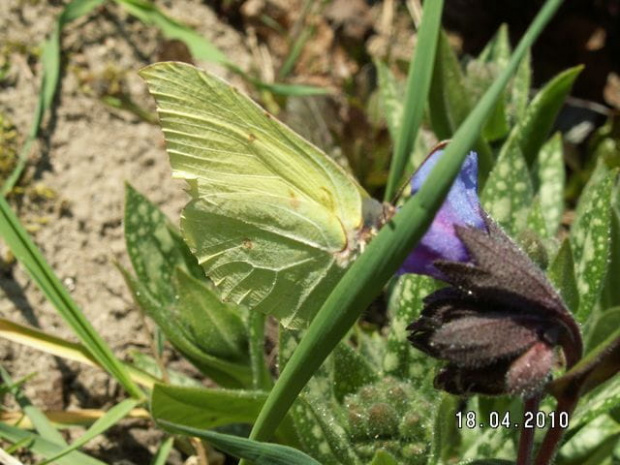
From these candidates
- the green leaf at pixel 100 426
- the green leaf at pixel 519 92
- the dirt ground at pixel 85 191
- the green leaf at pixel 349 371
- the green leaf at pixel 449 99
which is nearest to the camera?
the green leaf at pixel 100 426

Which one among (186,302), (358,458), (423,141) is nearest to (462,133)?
(358,458)

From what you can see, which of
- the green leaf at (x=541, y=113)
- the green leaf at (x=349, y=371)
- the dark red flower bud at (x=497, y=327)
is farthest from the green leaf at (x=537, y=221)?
the dark red flower bud at (x=497, y=327)

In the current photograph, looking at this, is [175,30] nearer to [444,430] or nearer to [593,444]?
[444,430]

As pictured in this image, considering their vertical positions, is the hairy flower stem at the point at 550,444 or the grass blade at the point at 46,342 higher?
the hairy flower stem at the point at 550,444

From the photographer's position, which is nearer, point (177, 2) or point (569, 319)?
point (569, 319)

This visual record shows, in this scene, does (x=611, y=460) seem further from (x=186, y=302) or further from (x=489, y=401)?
(x=186, y=302)

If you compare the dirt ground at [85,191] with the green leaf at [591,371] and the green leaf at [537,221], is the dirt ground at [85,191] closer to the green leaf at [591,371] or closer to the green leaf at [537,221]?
the green leaf at [537,221]

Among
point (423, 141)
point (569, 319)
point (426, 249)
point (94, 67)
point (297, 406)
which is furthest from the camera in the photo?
point (94, 67)
